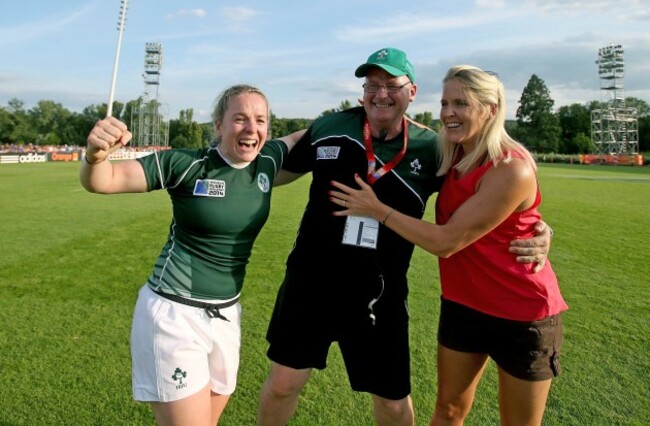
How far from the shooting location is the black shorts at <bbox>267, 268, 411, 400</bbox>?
3.23m

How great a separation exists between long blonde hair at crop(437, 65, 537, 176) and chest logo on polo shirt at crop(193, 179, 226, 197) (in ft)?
4.23

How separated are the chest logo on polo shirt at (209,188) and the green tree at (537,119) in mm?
93791

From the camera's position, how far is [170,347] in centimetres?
259

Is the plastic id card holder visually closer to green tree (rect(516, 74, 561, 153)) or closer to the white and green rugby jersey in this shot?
the white and green rugby jersey

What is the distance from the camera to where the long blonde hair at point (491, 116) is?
2.77 meters

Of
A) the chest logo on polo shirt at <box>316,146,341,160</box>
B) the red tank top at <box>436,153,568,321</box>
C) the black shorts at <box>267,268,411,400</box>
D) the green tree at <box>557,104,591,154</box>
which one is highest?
the green tree at <box>557,104,591,154</box>

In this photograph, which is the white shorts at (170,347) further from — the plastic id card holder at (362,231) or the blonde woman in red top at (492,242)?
the blonde woman in red top at (492,242)

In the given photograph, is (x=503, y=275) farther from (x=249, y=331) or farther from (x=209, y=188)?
(x=249, y=331)

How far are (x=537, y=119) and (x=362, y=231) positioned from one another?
323ft

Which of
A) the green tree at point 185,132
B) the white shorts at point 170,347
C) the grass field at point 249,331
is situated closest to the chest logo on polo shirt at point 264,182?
the white shorts at point 170,347

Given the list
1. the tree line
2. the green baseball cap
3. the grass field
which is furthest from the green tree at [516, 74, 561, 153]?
the green baseball cap

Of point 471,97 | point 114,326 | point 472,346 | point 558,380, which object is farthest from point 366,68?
point 114,326

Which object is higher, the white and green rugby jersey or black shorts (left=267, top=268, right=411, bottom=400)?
the white and green rugby jersey

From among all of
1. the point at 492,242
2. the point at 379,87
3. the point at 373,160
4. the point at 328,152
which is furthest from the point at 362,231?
the point at 379,87
